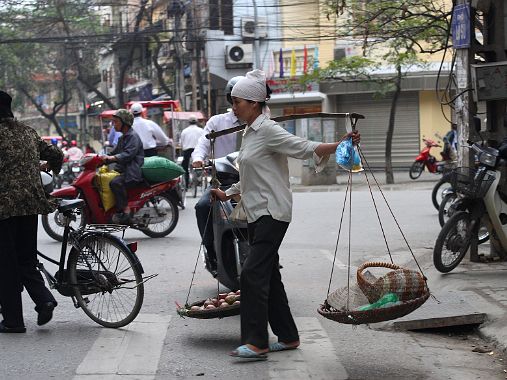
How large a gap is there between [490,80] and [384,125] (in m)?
23.4

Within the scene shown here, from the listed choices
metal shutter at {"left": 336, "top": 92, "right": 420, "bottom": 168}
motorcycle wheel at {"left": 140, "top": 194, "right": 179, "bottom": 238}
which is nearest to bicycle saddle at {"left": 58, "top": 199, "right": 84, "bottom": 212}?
motorcycle wheel at {"left": 140, "top": 194, "right": 179, "bottom": 238}

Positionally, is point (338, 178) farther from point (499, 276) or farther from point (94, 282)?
point (94, 282)

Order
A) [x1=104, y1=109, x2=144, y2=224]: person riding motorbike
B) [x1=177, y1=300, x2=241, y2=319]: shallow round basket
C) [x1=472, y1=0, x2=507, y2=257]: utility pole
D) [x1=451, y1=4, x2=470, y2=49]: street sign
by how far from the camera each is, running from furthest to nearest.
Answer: [x1=104, y1=109, x2=144, y2=224]: person riding motorbike → [x1=472, y1=0, x2=507, y2=257]: utility pole → [x1=451, y1=4, x2=470, y2=49]: street sign → [x1=177, y1=300, x2=241, y2=319]: shallow round basket

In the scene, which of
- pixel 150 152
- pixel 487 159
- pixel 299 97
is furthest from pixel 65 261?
pixel 299 97

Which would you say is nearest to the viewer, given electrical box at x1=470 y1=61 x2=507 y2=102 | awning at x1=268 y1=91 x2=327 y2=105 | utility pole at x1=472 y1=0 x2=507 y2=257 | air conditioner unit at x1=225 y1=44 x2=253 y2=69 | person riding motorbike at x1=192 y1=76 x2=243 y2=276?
person riding motorbike at x1=192 y1=76 x2=243 y2=276

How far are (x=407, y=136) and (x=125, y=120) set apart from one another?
21.5 m

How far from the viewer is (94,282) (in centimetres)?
637

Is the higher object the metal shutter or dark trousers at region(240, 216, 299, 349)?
dark trousers at region(240, 216, 299, 349)

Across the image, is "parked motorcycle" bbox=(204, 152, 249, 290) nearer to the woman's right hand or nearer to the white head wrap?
the woman's right hand

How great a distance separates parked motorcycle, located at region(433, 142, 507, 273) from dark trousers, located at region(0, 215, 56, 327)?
3.78m

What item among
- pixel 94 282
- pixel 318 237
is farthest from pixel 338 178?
pixel 94 282

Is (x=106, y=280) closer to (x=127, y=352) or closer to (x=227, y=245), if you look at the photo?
(x=127, y=352)

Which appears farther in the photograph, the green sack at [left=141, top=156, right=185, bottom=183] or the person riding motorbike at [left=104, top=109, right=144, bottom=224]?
the green sack at [left=141, top=156, right=185, bottom=183]

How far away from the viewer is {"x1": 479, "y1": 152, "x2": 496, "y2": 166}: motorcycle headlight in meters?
8.18
